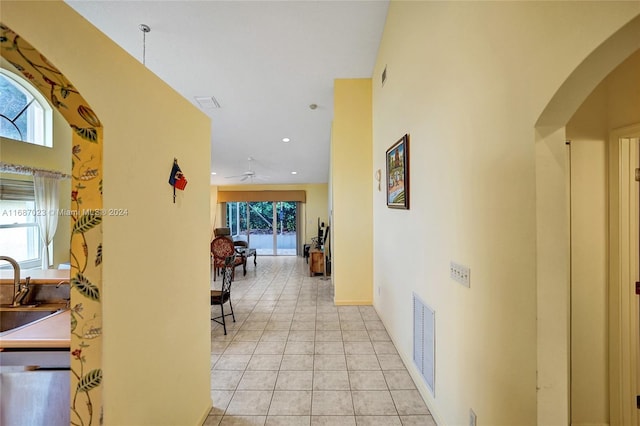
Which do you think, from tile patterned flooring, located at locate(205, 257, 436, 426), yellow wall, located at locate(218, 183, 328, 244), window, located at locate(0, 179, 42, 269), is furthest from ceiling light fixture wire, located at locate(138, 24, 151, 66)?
yellow wall, located at locate(218, 183, 328, 244)

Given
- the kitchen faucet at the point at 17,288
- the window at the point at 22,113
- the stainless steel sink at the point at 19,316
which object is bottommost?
the stainless steel sink at the point at 19,316

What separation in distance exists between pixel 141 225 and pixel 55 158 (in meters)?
4.48

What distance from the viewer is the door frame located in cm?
139

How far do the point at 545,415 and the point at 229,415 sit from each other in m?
1.89

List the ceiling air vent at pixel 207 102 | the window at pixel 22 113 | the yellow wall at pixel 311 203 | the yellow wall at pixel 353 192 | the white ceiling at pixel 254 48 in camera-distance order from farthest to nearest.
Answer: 1. the yellow wall at pixel 311 203
2. the ceiling air vent at pixel 207 102
3. the yellow wall at pixel 353 192
4. the window at pixel 22 113
5. the white ceiling at pixel 254 48

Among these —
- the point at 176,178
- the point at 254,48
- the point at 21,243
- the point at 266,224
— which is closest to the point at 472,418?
the point at 176,178

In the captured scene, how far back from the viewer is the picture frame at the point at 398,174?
230cm

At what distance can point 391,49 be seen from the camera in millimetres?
2795

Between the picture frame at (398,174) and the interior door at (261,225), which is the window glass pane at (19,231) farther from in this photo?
the interior door at (261,225)

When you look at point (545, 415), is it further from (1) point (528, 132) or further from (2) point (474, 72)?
(2) point (474, 72)

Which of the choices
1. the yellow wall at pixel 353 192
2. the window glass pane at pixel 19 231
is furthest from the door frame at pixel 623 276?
the window glass pane at pixel 19 231

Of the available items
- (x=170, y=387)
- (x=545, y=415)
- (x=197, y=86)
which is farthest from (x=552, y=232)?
(x=197, y=86)

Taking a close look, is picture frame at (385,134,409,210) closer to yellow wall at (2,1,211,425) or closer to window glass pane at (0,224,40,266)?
yellow wall at (2,1,211,425)

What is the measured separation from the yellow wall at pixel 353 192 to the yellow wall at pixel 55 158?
13.4 ft
